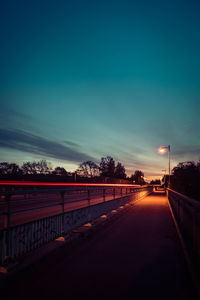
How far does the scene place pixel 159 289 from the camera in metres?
3.77

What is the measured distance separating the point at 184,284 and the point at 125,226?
5.44 metres

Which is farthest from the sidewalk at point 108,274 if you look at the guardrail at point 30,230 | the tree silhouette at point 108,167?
the tree silhouette at point 108,167

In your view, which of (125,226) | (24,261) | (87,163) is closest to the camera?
(24,261)

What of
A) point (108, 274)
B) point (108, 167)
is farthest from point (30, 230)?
point (108, 167)

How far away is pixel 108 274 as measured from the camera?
14.3 ft

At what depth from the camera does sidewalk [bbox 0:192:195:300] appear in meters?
3.61

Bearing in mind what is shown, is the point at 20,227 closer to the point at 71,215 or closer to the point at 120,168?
the point at 71,215

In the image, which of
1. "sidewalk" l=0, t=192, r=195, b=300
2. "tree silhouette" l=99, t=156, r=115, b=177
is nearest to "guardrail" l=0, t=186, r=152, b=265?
"sidewalk" l=0, t=192, r=195, b=300

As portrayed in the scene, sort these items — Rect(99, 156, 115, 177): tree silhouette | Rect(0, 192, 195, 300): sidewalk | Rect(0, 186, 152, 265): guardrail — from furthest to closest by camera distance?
Rect(99, 156, 115, 177): tree silhouette → Rect(0, 186, 152, 265): guardrail → Rect(0, 192, 195, 300): sidewalk

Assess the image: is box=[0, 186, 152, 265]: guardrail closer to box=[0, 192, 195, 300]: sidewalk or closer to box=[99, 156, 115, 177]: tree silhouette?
box=[0, 192, 195, 300]: sidewalk

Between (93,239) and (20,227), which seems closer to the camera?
(20,227)

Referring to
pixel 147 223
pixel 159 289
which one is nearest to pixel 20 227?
pixel 159 289

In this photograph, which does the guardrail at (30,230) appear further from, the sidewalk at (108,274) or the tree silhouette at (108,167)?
the tree silhouette at (108,167)

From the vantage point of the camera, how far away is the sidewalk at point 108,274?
361 centimetres
